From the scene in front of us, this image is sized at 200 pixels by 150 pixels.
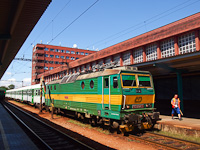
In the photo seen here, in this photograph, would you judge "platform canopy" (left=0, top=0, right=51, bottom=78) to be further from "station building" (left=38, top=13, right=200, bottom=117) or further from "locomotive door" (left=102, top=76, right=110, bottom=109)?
"station building" (left=38, top=13, right=200, bottom=117)

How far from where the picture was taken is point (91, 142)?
28.8 ft

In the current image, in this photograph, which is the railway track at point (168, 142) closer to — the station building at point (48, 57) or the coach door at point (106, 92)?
the coach door at point (106, 92)

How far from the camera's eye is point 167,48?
66.4ft

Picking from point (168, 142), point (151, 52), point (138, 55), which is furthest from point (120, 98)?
point (138, 55)

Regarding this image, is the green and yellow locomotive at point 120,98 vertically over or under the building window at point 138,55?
under

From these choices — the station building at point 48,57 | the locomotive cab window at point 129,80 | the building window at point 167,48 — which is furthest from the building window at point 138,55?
the station building at point 48,57

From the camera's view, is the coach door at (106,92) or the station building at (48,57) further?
the station building at (48,57)

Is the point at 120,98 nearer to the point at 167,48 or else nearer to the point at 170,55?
the point at 170,55

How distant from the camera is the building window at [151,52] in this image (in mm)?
21500

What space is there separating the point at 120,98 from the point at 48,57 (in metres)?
70.3

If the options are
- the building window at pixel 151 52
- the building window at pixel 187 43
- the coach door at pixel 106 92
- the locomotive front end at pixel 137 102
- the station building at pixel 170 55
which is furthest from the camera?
the building window at pixel 151 52

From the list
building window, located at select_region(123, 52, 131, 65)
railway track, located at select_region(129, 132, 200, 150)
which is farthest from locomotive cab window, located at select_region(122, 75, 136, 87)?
building window, located at select_region(123, 52, 131, 65)

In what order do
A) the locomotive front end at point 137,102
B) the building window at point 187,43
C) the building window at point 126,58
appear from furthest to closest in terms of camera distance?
the building window at point 126,58, the building window at point 187,43, the locomotive front end at point 137,102

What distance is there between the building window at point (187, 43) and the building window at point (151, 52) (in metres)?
3.11
